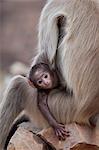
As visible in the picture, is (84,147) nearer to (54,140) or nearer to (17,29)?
(54,140)

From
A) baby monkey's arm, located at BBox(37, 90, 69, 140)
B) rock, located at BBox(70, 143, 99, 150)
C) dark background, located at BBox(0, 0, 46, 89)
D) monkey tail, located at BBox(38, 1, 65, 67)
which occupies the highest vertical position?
dark background, located at BBox(0, 0, 46, 89)

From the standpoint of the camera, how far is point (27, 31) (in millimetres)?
15523

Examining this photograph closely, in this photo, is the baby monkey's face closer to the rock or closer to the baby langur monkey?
the baby langur monkey

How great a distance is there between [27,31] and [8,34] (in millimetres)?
537

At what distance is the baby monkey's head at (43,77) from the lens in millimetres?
4246

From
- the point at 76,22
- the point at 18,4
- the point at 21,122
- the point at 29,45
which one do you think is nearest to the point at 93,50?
the point at 76,22

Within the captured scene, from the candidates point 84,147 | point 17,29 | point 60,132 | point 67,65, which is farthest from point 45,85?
point 17,29

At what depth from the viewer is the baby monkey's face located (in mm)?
4242

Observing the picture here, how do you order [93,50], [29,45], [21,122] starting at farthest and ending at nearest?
[29,45], [21,122], [93,50]

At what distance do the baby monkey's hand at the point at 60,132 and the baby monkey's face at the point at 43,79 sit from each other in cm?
29

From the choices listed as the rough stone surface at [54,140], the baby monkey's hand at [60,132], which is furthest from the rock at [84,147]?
the baby monkey's hand at [60,132]

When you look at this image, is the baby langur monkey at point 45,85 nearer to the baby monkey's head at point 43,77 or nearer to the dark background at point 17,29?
the baby monkey's head at point 43,77

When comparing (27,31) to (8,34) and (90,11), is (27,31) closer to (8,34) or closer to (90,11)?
(8,34)

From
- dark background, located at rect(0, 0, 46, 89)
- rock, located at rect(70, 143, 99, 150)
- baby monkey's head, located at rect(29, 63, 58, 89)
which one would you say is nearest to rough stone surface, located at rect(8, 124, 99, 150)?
rock, located at rect(70, 143, 99, 150)
